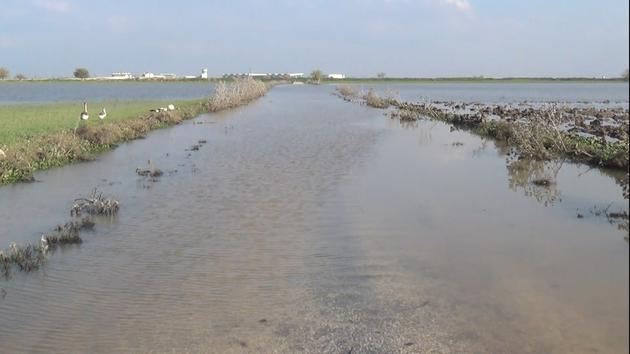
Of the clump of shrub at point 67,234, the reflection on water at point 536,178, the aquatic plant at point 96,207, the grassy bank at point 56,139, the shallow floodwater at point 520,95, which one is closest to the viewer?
the clump of shrub at point 67,234

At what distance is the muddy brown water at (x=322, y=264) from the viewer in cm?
591

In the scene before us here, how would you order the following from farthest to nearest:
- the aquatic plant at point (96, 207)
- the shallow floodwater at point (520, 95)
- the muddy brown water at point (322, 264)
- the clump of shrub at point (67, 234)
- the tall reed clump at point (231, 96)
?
the shallow floodwater at point (520, 95) < the tall reed clump at point (231, 96) < the aquatic plant at point (96, 207) < the clump of shrub at point (67, 234) < the muddy brown water at point (322, 264)

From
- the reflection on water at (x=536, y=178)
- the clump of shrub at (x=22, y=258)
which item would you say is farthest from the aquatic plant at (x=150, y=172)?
the reflection on water at (x=536, y=178)

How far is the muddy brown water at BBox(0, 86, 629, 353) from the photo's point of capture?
5.91m

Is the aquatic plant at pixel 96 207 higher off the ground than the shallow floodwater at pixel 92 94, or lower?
higher

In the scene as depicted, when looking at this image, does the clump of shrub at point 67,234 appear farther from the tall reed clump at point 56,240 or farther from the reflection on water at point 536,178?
the reflection on water at point 536,178

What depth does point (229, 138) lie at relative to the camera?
24.0m

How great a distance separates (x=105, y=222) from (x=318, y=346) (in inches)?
239

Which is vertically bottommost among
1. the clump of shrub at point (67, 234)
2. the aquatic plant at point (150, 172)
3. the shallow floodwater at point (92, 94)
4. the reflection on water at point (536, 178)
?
the shallow floodwater at point (92, 94)

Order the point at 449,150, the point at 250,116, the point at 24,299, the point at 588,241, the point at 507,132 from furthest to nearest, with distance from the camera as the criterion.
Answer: the point at 250,116 → the point at 507,132 → the point at 449,150 → the point at 588,241 → the point at 24,299

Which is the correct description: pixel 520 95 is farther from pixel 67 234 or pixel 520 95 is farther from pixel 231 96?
pixel 67 234

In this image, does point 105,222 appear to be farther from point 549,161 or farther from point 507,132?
point 507,132

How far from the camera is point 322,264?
8.12 m

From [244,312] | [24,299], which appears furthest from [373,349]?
[24,299]
